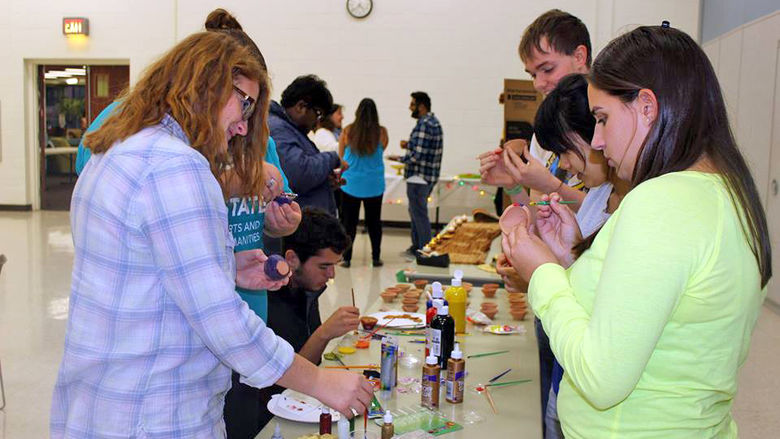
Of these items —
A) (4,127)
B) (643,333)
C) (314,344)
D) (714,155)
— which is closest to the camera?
(643,333)

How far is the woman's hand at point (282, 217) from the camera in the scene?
231cm

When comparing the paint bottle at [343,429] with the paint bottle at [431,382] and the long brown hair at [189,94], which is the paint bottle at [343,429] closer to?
the paint bottle at [431,382]

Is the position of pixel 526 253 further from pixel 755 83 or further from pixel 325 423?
pixel 755 83

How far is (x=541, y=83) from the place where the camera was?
284 cm

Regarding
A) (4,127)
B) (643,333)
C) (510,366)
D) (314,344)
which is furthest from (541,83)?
A: (4,127)

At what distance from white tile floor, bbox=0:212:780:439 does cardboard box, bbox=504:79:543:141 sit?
5.73 ft

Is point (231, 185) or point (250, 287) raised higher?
point (231, 185)

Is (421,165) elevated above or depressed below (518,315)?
above

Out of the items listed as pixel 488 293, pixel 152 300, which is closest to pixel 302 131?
pixel 488 293

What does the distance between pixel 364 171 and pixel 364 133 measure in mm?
364

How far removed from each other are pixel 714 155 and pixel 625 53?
0.74 ft

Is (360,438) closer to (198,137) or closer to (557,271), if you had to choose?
(557,271)

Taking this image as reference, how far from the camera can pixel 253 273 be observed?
69.4 inches

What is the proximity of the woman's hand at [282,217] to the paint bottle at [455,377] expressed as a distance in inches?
27.2
